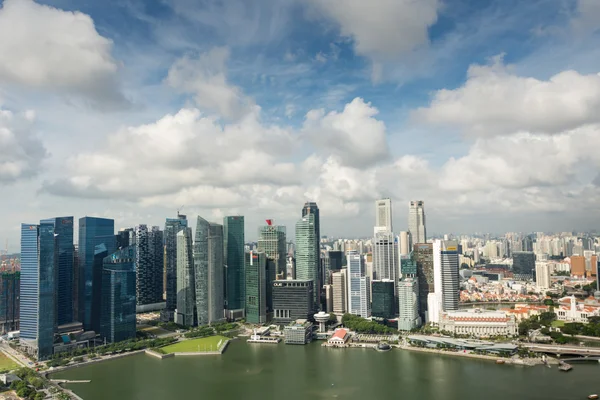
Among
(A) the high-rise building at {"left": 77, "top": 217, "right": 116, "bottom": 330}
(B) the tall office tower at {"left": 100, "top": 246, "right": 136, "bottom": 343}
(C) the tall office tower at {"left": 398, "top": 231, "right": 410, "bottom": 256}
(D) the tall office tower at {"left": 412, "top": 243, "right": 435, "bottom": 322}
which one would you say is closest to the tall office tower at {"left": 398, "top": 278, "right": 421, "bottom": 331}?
(D) the tall office tower at {"left": 412, "top": 243, "right": 435, "bottom": 322}

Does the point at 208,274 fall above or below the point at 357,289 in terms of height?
above

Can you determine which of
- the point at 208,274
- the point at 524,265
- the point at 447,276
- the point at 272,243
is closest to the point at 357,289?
the point at 447,276

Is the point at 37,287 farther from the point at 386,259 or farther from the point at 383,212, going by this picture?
the point at 383,212

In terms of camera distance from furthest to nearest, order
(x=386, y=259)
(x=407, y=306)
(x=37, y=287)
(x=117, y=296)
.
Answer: (x=386, y=259) → (x=407, y=306) → (x=117, y=296) → (x=37, y=287)

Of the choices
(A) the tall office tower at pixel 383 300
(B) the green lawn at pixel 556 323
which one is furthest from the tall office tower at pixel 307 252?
(B) the green lawn at pixel 556 323

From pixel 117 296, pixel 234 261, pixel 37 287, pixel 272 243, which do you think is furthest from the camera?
pixel 272 243

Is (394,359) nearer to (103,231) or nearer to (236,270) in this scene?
(236,270)

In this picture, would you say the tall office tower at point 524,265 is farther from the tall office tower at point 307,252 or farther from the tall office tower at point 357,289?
the tall office tower at point 307,252
